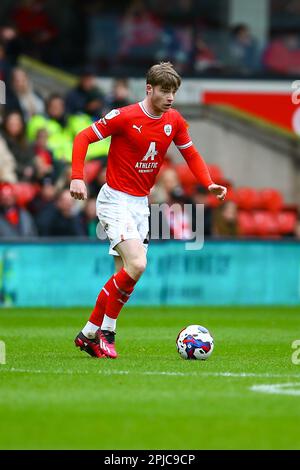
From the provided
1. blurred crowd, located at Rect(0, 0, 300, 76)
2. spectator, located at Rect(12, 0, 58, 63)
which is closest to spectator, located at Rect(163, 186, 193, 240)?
blurred crowd, located at Rect(0, 0, 300, 76)

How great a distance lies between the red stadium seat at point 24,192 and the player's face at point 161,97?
9116 mm

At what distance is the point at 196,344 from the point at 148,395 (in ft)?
7.32

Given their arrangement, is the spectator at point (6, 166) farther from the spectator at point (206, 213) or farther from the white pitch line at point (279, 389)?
the white pitch line at point (279, 389)

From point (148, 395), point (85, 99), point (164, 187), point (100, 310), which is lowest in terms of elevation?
point (148, 395)

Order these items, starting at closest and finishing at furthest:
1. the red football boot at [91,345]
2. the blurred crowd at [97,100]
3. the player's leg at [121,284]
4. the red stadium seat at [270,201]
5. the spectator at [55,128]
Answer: the player's leg at [121,284], the red football boot at [91,345], the blurred crowd at [97,100], the spectator at [55,128], the red stadium seat at [270,201]

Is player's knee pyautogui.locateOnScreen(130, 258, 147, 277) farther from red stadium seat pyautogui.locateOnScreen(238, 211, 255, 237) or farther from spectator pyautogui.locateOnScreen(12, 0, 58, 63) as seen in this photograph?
spectator pyautogui.locateOnScreen(12, 0, 58, 63)

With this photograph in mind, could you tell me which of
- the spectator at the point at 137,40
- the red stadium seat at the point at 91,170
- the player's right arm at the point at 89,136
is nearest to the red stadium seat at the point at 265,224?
the red stadium seat at the point at 91,170

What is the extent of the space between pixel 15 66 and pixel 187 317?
784 cm

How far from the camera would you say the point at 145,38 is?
25969 mm

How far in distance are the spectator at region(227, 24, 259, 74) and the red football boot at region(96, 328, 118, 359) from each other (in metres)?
16.5

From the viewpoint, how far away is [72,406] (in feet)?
26.2

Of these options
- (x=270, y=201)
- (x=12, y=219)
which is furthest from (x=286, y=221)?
(x=12, y=219)

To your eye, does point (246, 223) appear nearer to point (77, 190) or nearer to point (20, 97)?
point (20, 97)

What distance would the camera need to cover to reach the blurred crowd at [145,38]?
25.9m
